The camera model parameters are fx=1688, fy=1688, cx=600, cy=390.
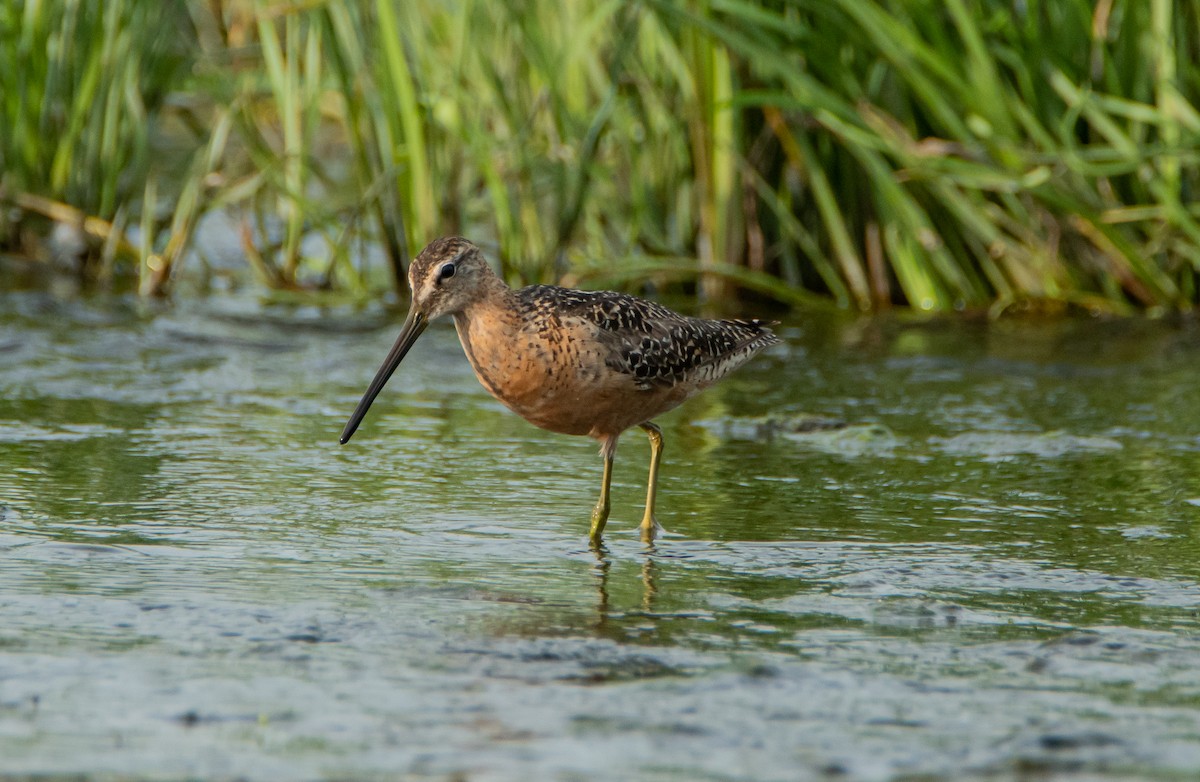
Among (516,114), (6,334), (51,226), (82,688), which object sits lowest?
(82,688)

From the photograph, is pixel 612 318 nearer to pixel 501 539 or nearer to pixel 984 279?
pixel 501 539

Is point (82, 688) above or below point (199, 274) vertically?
below

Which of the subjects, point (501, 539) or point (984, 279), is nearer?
point (501, 539)

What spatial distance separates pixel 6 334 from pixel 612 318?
11.3ft

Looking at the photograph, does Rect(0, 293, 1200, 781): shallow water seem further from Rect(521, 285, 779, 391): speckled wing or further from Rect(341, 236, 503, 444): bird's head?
Rect(341, 236, 503, 444): bird's head

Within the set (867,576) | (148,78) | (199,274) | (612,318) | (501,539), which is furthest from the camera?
(199,274)

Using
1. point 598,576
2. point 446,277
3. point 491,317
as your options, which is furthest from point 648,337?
point 598,576

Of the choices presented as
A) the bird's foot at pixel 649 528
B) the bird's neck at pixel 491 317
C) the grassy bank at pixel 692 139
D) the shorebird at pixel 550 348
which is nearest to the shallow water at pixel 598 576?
the bird's foot at pixel 649 528

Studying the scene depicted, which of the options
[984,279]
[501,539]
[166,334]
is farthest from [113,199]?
[501,539]

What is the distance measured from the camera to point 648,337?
14.5 ft

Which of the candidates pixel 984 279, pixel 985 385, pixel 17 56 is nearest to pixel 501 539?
pixel 985 385

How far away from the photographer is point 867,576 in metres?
3.77

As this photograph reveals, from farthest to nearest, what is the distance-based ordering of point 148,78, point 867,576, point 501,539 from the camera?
point 148,78, point 501,539, point 867,576

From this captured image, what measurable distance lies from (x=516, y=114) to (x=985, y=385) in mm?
2403
